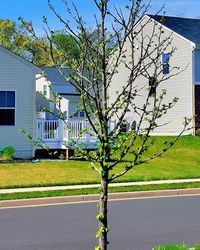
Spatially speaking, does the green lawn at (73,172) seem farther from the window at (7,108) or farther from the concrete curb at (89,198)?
the window at (7,108)

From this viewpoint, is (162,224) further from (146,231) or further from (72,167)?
(72,167)

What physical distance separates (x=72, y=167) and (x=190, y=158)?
24.4ft

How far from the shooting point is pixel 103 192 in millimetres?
5484

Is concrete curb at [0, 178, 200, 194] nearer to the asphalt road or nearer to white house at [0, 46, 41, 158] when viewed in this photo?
the asphalt road

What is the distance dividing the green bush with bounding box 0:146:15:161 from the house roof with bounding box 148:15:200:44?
1643 centimetres

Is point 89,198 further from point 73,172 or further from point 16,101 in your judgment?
point 16,101

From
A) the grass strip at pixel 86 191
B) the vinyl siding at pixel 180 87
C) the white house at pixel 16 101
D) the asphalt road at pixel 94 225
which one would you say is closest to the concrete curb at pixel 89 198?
the grass strip at pixel 86 191

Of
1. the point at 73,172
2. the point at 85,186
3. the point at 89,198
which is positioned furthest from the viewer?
the point at 73,172

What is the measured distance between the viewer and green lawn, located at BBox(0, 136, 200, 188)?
16844 millimetres

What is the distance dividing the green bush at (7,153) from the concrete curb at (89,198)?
8.03 metres

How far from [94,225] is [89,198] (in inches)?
154

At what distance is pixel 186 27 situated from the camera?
36250 millimetres

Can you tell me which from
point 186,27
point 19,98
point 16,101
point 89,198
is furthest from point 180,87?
point 89,198

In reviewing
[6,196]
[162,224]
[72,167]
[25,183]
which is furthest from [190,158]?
[162,224]
